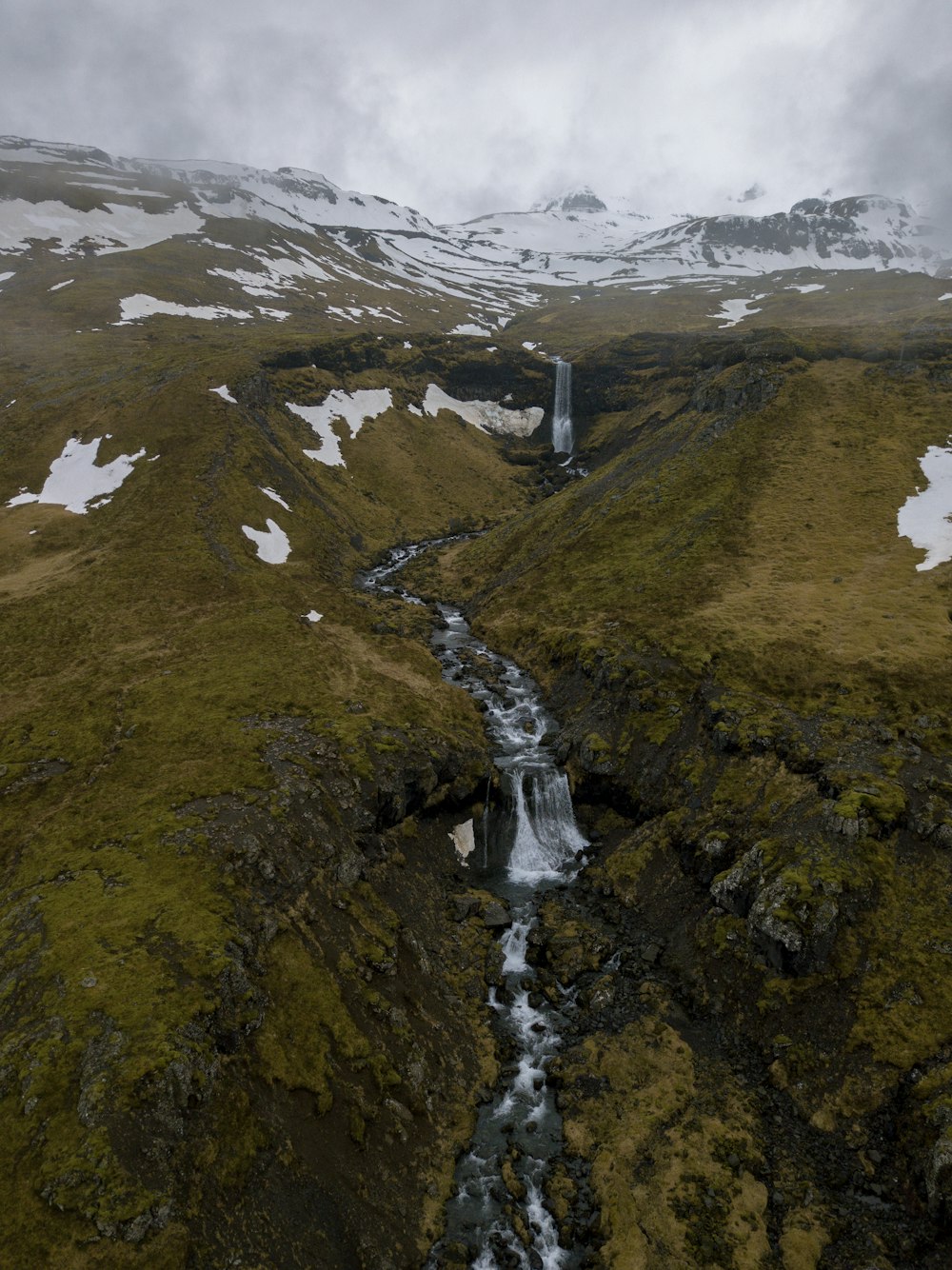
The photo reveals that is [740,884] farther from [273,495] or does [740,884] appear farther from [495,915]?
[273,495]

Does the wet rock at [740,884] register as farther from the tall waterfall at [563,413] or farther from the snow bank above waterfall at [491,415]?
the snow bank above waterfall at [491,415]

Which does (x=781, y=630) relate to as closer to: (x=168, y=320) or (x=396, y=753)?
(x=396, y=753)

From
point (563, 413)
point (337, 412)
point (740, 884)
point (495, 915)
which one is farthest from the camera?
point (563, 413)

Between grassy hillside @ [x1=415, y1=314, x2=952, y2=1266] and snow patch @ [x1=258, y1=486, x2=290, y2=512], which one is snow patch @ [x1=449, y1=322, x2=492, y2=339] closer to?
grassy hillside @ [x1=415, y1=314, x2=952, y2=1266]

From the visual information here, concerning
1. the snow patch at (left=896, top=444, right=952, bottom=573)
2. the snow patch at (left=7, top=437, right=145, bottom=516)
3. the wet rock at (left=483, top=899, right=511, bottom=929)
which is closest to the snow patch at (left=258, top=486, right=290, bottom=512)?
the snow patch at (left=7, top=437, right=145, bottom=516)

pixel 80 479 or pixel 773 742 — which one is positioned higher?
pixel 80 479

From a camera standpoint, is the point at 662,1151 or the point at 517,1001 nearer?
the point at 662,1151

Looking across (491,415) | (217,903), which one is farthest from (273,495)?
(217,903)
